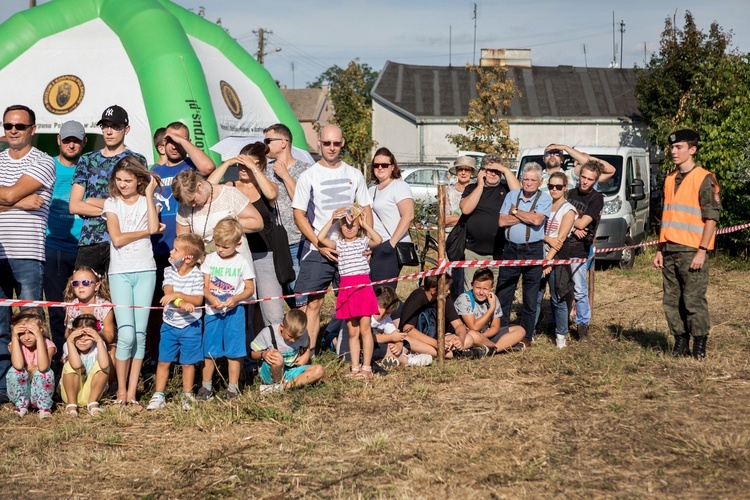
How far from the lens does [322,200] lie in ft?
22.9

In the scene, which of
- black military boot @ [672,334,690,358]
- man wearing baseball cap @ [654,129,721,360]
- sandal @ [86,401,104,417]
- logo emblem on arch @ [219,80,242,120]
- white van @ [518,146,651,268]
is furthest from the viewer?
logo emblem on arch @ [219,80,242,120]

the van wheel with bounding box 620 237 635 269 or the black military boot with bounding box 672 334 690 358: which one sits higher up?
the van wheel with bounding box 620 237 635 269

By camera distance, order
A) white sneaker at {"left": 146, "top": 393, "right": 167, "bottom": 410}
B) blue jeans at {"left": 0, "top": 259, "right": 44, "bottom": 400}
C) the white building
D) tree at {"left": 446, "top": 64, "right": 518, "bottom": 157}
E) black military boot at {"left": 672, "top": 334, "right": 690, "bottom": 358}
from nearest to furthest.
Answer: white sneaker at {"left": 146, "top": 393, "right": 167, "bottom": 410}
blue jeans at {"left": 0, "top": 259, "right": 44, "bottom": 400}
black military boot at {"left": 672, "top": 334, "right": 690, "bottom": 358}
tree at {"left": 446, "top": 64, "right": 518, "bottom": 157}
the white building

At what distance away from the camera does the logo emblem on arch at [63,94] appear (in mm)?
13578

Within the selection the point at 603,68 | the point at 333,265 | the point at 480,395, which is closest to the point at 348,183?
the point at 333,265

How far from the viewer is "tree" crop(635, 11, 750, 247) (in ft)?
45.3

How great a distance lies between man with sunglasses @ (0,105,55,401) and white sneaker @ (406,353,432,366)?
304cm

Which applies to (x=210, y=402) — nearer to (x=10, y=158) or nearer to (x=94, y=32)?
(x=10, y=158)

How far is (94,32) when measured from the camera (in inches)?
557

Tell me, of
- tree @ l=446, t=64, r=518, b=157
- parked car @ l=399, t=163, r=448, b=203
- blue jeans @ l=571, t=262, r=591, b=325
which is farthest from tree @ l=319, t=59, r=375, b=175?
blue jeans @ l=571, t=262, r=591, b=325

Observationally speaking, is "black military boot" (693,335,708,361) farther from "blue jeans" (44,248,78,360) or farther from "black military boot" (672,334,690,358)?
"blue jeans" (44,248,78,360)

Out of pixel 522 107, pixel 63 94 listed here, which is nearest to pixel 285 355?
pixel 63 94

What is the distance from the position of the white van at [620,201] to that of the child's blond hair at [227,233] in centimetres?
819

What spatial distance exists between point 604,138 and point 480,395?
32.3m
